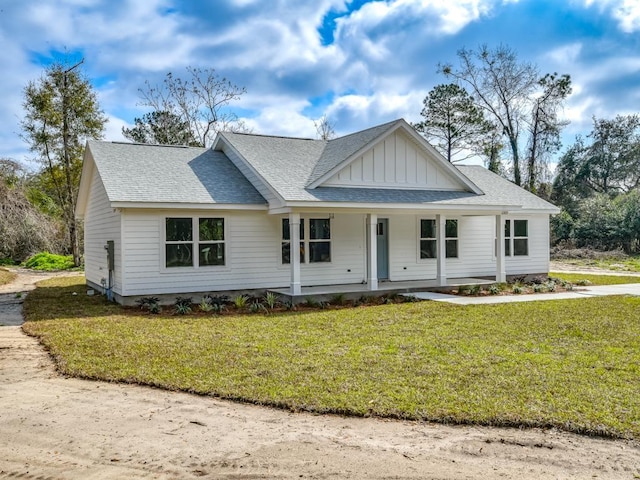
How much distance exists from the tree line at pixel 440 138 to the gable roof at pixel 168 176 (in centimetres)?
1127

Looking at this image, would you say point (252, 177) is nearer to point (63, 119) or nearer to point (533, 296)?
point (533, 296)

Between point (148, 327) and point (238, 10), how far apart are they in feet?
25.9

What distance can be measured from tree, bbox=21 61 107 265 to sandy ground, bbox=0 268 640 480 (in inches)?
923

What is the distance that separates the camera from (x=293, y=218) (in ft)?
42.1

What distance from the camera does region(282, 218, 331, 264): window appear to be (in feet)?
47.1

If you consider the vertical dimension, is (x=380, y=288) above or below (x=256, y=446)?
above

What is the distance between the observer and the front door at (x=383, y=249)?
52.0 ft

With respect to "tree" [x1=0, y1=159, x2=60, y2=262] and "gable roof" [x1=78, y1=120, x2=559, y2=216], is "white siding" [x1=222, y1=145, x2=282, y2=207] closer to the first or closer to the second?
"gable roof" [x1=78, y1=120, x2=559, y2=216]

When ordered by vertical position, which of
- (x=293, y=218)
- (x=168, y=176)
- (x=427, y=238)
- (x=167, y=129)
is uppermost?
(x=167, y=129)

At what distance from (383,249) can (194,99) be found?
22789mm

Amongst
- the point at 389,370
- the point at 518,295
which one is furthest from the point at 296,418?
the point at 518,295

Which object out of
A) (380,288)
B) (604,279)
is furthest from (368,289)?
(604,279)

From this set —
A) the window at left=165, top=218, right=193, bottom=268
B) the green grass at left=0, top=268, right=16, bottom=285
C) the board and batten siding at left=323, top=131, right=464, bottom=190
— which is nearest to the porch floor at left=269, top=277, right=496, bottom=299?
the window at left=165, top=218, right=193, bottom=268

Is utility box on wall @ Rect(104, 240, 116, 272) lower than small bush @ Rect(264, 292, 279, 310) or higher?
higher
